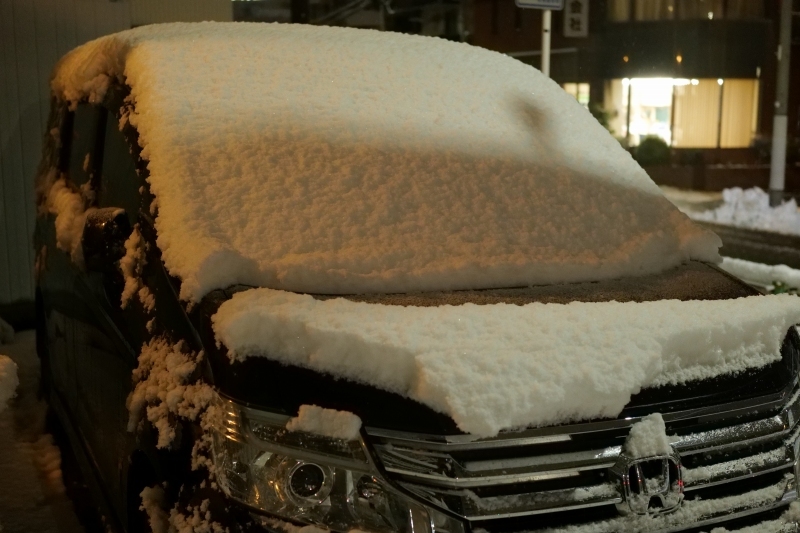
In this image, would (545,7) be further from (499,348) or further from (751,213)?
(751,213)

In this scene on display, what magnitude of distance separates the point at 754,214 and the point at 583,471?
13.6 metres

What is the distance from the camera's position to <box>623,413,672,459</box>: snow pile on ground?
1.96 metres

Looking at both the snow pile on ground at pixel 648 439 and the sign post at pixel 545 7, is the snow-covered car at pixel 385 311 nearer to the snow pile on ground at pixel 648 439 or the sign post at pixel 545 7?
the snow pile on ground at pixel 648 439

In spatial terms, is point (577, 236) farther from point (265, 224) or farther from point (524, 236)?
point (265, 224)

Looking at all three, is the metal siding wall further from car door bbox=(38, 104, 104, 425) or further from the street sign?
the street sign

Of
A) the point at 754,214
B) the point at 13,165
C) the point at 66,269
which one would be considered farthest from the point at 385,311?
the point at 754,214

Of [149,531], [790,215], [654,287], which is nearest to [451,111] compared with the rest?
[654,287]

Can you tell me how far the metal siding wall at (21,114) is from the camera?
6324 mm

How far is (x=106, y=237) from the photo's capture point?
257cm

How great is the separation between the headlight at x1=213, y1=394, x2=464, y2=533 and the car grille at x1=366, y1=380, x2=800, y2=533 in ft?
0.15

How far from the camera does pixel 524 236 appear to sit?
278cm

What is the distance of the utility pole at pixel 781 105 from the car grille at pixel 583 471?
13.0 metres

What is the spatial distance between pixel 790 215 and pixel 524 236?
12.4 meters

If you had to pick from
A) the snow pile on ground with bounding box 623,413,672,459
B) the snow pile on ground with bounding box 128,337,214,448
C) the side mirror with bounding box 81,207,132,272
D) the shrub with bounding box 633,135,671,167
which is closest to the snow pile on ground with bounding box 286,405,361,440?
the snow pile on ground with bounding box 128,337,214,448
